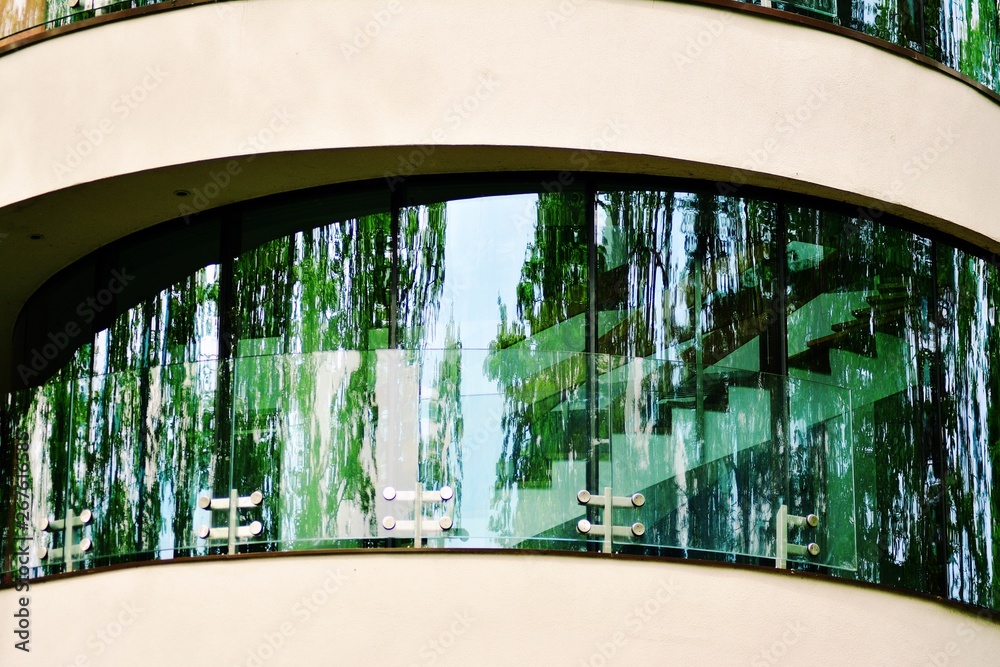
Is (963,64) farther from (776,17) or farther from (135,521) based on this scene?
(135,521)

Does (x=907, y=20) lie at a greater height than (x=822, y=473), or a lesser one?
greater

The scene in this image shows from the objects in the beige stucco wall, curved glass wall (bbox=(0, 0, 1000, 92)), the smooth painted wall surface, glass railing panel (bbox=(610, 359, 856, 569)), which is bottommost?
the smooth painted wall surface

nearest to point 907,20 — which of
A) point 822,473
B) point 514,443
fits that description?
point 822,473

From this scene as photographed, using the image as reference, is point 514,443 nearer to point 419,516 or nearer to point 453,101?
point 419,516

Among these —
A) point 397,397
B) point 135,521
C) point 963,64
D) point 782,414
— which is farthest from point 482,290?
point 963,64

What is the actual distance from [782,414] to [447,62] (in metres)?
3.50

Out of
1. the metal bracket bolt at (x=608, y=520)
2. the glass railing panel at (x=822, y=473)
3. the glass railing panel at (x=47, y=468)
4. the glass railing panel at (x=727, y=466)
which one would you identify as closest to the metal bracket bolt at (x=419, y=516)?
the metal bracket bolt at (x=608, y=520)

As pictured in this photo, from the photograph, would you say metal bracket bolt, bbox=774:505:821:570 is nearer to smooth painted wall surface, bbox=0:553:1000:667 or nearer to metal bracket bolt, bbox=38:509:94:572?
smooth painted wall surface, bbox=0:553:1000:667

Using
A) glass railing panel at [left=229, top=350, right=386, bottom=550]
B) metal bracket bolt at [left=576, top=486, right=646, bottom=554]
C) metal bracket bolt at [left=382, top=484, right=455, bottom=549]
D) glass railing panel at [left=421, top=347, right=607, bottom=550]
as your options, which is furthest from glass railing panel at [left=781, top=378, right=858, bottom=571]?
glass railing panel at [left=229, top=350, right=386, bottom=550]

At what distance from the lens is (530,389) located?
37.1 ft

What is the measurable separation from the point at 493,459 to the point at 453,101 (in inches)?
100

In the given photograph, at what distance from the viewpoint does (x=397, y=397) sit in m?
11.3

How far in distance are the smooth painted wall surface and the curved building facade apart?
22 millimetres

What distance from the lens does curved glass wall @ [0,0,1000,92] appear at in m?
12.5
